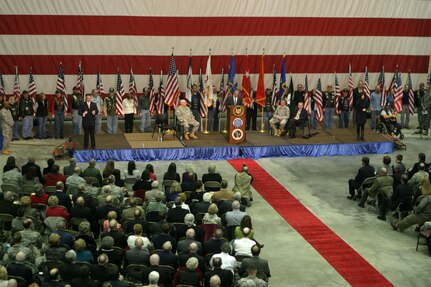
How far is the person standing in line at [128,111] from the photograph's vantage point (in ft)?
81.2

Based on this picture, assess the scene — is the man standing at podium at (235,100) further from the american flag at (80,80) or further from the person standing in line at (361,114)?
the american flag at (80,80)

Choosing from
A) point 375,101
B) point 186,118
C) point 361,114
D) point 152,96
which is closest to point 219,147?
point 186,118

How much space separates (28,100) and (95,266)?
1353 centimetres

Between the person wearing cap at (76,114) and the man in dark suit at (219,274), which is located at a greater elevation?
the person wearing cap at (76,114)

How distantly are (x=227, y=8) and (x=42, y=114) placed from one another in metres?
7.32

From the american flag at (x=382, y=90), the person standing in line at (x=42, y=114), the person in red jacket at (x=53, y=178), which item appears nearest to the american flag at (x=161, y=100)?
the person standing in line at (x=42, y=114)

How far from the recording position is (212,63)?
2683 cm

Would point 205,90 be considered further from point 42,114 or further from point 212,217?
point 212,217

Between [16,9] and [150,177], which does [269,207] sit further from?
[16,9]

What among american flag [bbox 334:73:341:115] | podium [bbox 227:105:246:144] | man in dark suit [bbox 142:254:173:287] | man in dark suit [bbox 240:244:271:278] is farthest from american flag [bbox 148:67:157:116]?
man in dark suit [bbox 142:254:173:287]

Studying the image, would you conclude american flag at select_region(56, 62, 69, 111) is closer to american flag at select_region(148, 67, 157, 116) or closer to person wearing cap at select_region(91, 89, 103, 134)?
person wearing cap at select_region(91, 89, 103, 134)

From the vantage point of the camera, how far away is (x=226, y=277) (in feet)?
38.4

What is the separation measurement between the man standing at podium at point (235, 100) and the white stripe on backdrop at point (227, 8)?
3.82 meters

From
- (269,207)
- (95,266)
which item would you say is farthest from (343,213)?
(95,266)
